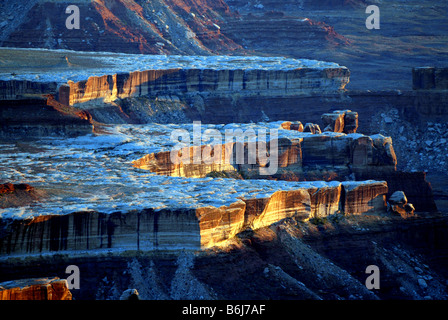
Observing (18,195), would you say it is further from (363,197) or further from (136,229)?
(363,197)

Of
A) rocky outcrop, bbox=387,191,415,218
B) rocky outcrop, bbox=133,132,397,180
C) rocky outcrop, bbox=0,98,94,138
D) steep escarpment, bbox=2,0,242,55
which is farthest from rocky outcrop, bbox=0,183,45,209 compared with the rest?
steep escarpment, bbox=2,0,242,55

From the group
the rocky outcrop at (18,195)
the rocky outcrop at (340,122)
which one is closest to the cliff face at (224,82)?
the rocky outcrop at (340,122)

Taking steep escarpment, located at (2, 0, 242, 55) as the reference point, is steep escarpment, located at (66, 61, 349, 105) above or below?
below

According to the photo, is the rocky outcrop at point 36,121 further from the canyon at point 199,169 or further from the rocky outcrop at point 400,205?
the rocky outcrop at point 400,205

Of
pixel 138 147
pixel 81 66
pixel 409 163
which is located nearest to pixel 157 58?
pixel 81 66

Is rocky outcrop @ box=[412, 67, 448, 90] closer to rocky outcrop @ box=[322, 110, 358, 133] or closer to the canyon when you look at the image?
the canyon

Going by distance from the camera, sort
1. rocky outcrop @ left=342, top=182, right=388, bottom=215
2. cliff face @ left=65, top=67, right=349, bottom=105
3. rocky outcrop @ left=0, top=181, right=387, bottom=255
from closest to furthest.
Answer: rocky outcrop @ left=0, top=181, right=387, bottom=255, rocky outcrop @ left=342, top=182, right=388, bottom=215, cliff face @ left=65, top=67, right=349, bottom=105

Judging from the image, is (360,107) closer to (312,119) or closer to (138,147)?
(312,119)
